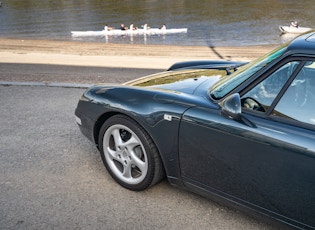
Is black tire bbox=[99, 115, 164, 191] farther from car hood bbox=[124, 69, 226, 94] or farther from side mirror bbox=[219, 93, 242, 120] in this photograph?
side mirror bbox=[219, 93, 242, 120]

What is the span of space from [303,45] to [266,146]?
0.74 meters

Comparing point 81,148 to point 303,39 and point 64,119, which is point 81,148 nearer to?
point 64,119

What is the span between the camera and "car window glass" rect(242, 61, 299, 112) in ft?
7.92

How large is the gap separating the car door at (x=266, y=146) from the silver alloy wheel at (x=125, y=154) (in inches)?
22.5

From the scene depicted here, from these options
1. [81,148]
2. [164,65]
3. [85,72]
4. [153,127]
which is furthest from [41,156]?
[164,65]

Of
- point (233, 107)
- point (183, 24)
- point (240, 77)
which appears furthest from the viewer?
point (183, 24)

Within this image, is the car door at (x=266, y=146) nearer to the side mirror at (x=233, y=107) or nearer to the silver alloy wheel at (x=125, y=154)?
the side mirror at (x=233, y=107)

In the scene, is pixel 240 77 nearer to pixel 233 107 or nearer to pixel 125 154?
pixel 233 107

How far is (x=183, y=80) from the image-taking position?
3432 mm

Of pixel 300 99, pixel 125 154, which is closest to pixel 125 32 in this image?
pixel 125 154

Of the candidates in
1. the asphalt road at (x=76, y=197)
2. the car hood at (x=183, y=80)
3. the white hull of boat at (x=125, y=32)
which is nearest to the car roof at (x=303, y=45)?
the car hood at (x=183, y=80)

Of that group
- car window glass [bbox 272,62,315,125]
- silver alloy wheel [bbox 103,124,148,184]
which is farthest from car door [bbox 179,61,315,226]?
silver alloy wheel [bbox 103,124,148,184]

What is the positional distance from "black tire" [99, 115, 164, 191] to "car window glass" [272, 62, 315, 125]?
1.14 metres

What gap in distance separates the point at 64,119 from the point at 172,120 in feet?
9.11
